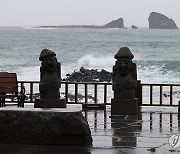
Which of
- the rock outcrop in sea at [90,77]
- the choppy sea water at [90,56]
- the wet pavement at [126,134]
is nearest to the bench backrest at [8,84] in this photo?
the wet pavement at [126,134]

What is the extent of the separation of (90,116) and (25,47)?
68979mm

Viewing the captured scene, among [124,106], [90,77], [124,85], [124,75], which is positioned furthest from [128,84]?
[90,77]

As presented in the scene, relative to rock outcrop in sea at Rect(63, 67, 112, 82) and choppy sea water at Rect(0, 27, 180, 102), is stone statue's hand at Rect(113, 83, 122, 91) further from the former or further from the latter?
choppy sea water at Rect(0, 27, 180, 102)

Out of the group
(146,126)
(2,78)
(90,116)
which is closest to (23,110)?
(146,126)

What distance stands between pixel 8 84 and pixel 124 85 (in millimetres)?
Answer: 3844

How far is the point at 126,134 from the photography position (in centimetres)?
1653

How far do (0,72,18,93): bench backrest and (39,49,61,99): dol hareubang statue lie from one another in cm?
106

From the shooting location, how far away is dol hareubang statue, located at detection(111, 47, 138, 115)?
814 inches

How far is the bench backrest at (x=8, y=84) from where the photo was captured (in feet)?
71.9

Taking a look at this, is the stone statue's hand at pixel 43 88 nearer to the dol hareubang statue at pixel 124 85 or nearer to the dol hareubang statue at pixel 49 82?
the dol hareubang statue at pixel 49 82

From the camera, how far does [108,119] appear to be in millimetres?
19797

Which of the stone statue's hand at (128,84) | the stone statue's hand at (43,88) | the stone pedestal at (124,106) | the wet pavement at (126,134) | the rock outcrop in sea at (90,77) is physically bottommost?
the rock outcrop in sea at (90,77)

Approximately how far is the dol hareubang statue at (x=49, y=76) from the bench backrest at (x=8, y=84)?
3.49 feet

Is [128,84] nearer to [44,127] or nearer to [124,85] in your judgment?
[124,85]
